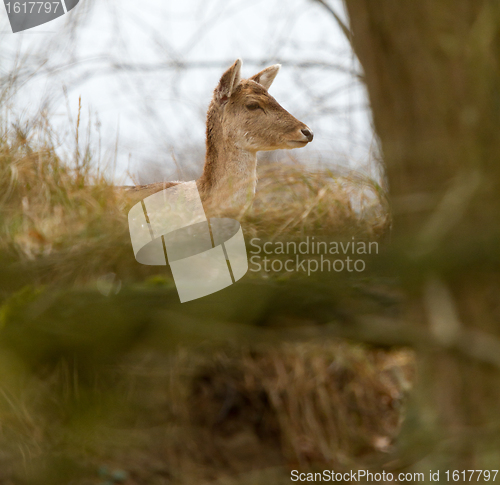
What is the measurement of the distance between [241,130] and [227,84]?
28 centimetres

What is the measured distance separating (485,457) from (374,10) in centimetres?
184

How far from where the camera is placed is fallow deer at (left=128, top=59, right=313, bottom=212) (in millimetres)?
2836

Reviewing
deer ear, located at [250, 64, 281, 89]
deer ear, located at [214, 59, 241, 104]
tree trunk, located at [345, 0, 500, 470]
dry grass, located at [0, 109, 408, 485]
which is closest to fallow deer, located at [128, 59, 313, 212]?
deer ear, located at [214, 59, 241, 104]

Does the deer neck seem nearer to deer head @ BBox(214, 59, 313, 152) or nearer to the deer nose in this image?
deer head @ BBox(214, 59, 313, 152)

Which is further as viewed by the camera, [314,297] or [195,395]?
→ [195,395]

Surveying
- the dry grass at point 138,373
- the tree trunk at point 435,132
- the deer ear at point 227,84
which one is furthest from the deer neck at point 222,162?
the tree trunk at point 435,132

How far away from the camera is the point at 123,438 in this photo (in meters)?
3.59

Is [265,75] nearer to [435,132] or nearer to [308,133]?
[308,133]

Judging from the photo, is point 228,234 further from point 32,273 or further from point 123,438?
point 123,438

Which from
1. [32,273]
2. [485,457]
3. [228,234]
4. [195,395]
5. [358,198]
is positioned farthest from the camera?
[195,395]

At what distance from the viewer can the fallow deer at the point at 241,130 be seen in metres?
2.84

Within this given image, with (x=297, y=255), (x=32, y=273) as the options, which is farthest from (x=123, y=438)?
(x=297, y=255)

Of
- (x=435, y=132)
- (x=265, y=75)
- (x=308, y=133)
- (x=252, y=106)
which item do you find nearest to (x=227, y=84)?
(x=252, y=106)

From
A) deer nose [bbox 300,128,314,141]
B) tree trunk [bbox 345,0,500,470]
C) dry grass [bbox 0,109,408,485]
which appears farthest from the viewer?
deer nose [bbox 300,128,314,141]
